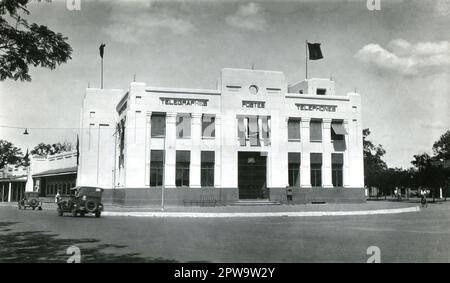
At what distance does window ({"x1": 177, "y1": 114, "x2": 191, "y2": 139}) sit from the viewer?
38.0m

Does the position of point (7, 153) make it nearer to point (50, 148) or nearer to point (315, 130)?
point (50, 148)

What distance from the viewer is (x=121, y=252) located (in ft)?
36.9

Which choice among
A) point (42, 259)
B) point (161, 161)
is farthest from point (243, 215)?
point (42, 259)

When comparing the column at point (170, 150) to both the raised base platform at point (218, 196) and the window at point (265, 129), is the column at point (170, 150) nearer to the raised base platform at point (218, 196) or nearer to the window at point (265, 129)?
the raised base platform at point (218, 196)

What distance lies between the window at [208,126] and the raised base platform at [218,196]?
184 inches

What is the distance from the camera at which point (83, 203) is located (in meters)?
26.2

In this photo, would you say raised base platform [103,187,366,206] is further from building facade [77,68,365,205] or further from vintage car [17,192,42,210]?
vintage car [17,192,42,210]

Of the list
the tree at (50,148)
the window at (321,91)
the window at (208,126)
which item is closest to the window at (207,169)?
the window at (208,126)

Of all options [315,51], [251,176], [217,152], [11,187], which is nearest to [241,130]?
[217,152]

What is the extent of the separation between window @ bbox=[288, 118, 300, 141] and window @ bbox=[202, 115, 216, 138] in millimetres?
7031

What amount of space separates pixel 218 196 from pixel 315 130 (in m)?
11.0

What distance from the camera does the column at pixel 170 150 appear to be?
37.3 m
